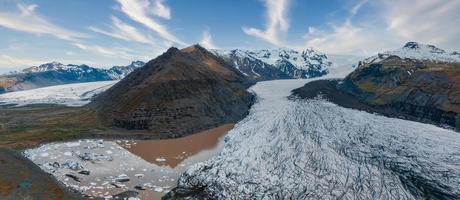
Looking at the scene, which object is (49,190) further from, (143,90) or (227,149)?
(143,90)

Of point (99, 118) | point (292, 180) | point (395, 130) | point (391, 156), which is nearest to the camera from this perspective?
point (292, 180)

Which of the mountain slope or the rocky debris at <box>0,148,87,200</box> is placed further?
the mountain slope

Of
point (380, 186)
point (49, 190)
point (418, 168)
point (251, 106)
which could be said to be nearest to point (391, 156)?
point (418, 168)

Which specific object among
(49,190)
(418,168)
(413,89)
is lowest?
(49,190)

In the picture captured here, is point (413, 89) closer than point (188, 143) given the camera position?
No

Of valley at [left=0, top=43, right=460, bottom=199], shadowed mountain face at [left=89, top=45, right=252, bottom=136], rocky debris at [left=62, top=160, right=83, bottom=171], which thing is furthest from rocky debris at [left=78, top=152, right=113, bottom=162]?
shadowed mountain face at [left=89, top=45, right=252, bottom=136]

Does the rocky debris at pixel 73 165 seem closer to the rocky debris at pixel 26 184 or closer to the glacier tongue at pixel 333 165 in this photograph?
the rocky debris at pixel 26 184

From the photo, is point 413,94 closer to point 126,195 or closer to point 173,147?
point 173,147

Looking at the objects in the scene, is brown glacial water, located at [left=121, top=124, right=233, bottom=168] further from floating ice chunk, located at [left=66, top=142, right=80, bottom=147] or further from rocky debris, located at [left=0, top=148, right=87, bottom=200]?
rocky debris, located at [left=0, top=148, right=87, bottom=200]

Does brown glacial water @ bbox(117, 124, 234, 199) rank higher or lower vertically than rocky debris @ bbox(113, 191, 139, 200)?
higher
